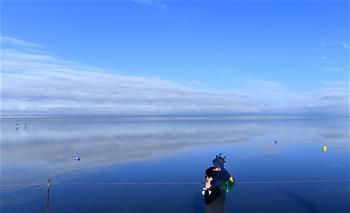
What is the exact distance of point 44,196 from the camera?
1625cm

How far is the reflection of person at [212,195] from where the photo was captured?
8.19 meters

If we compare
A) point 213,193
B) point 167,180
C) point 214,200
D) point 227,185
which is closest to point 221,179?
point 227,185

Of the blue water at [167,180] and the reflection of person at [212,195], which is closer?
the reflection of person at [212,195]

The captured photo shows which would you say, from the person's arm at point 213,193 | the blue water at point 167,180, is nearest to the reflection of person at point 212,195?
the person's arm at point 213,193

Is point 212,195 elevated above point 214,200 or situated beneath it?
elevated above

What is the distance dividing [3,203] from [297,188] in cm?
1500

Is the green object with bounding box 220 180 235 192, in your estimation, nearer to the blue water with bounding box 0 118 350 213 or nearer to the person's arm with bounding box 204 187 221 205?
the person's arm with bounding box 204 187 221 205

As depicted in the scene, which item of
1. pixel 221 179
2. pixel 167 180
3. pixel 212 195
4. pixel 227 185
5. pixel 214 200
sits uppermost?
pixel 221 179

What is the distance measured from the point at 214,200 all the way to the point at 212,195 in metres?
0.27

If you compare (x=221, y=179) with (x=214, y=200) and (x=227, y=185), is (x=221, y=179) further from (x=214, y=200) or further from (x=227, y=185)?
(x=214, y=200)

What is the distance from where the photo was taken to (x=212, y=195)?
26.9ft

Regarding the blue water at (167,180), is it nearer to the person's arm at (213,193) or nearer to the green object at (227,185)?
the person's arm at (213,193)

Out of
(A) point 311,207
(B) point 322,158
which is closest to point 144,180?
(A) point 311,207

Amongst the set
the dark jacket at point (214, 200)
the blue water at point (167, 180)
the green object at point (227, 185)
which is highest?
the green object at point (227, 185)
